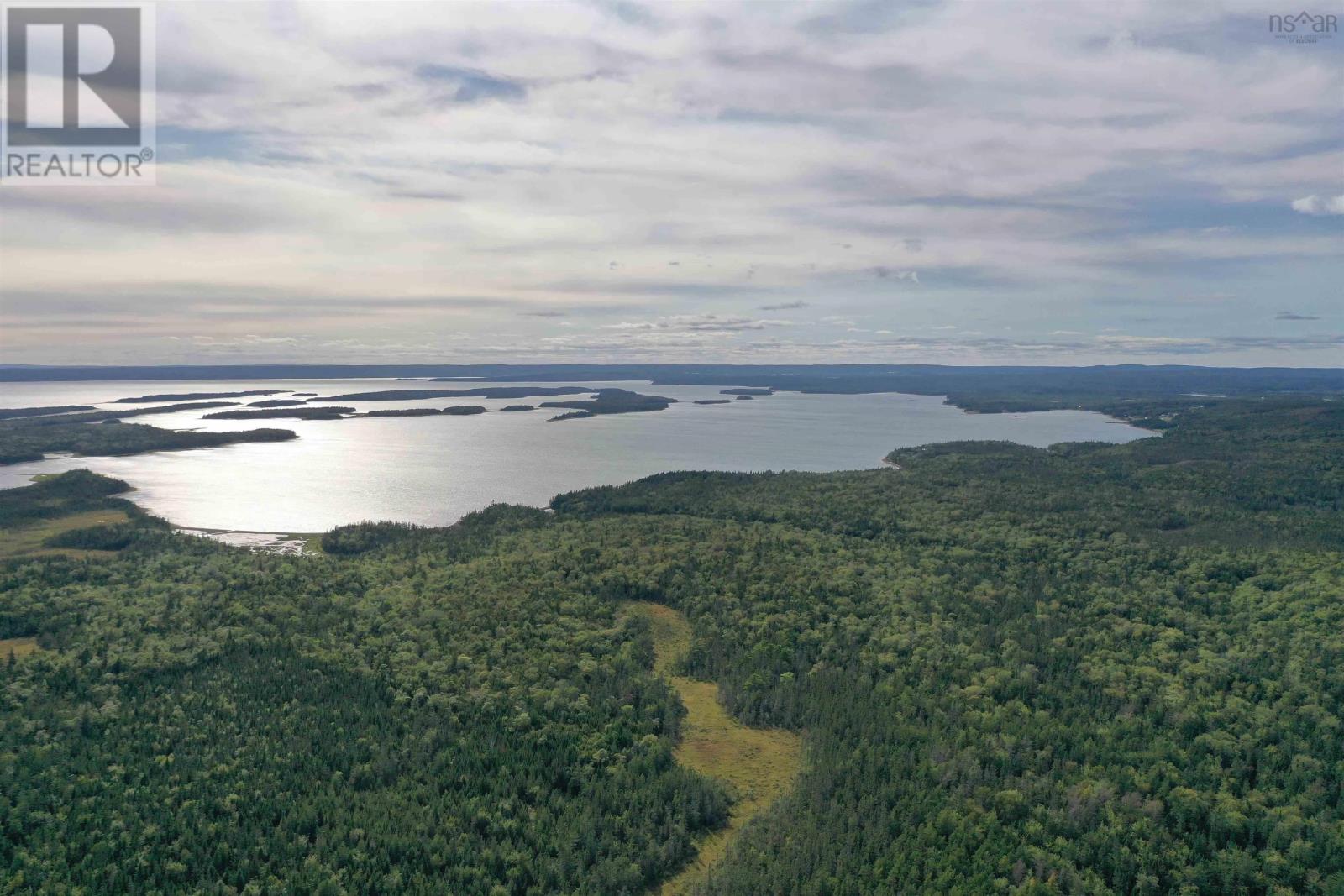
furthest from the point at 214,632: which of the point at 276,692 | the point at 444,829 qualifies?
the point at 444,829

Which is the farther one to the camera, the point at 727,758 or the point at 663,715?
the point at 663,715

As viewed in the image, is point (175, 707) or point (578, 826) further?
point (175, 707)

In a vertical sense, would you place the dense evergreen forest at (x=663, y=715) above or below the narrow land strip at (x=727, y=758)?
above

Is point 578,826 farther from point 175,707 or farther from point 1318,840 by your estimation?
point 1318,840

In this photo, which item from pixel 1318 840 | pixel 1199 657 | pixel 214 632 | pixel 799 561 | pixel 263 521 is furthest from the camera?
pixel 263 521

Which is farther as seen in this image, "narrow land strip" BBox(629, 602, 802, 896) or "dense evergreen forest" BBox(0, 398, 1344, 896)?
"narrow land strip" BBox(629, 602, 802, 896)

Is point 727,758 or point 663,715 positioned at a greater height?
point 663,715

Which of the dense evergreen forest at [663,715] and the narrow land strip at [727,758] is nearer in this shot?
the dense evergreen forest at [663,715]

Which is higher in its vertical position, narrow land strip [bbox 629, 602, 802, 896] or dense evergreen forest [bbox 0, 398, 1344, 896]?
dense evergreen forest [bbox 0, 398, 1344, 896]
